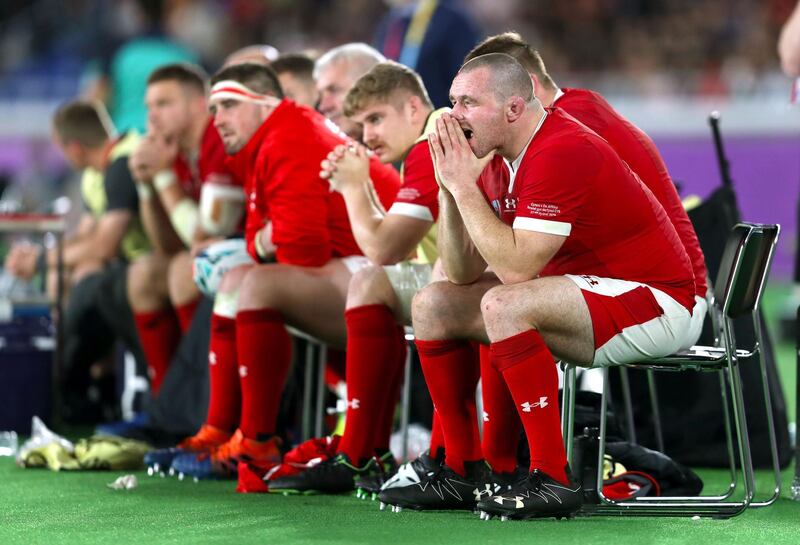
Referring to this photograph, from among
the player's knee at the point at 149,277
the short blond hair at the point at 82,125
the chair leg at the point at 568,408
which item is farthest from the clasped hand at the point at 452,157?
the short blond hair at the point at 82,125

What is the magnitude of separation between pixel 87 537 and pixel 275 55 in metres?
3.28

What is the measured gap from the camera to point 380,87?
187 inches

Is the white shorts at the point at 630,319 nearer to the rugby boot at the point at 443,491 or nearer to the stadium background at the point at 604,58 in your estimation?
the rugby boot at the point at 443,491

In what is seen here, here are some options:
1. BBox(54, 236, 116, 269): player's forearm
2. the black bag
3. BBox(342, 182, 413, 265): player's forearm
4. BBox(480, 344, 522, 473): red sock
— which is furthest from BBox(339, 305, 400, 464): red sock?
BBox(54, 236, 116, 269): player's forearm

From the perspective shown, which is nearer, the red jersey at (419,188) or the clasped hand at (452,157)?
the clasped hand at (452,157)

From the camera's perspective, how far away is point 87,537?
373cm

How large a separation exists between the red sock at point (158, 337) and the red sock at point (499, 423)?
2646 millimetres

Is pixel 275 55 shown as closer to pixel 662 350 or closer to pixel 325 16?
pixel 662 350

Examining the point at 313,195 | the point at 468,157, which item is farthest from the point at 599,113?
the point at 313,195

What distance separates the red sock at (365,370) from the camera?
15.1 ft

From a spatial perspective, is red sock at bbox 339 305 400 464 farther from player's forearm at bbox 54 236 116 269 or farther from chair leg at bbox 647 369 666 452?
player's forearm at bbox 54 236 116 269

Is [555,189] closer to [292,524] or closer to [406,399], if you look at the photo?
[292,524]

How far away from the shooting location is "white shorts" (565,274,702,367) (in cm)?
384

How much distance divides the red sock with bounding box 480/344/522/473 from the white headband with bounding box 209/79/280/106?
64.4 inches
